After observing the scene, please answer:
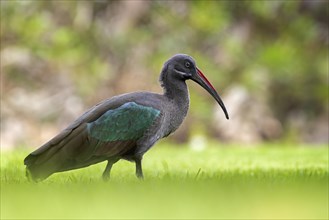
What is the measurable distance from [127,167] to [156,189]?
315cm

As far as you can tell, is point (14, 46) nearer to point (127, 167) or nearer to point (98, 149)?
point (127, 167)

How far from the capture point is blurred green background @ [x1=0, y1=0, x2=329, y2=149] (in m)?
17.4

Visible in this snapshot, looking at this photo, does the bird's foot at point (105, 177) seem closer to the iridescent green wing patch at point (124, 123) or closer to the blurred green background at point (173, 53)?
the iridescent green wing patch at point (124, 123)

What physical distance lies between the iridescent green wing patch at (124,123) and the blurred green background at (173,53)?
1104cm

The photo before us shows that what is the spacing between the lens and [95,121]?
582 cm

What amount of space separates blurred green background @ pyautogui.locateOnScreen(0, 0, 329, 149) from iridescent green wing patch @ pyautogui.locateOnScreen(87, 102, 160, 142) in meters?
11.0

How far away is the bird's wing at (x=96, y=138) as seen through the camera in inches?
226

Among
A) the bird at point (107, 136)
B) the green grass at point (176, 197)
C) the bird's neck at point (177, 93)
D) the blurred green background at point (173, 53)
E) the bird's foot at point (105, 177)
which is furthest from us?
the blurred green background at point (173, 53)

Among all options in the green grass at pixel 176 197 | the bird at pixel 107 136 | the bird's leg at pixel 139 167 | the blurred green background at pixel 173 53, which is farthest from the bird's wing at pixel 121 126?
the blurred green background at pixel 173 53

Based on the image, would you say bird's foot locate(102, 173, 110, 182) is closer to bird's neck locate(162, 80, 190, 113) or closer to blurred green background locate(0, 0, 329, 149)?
bird's neck locate(162, 80, 190, 113)

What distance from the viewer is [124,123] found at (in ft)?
19.2

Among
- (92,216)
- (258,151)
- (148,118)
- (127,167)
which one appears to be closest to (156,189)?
(148,118)

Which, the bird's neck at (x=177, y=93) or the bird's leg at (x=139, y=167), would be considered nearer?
the bird's leg at (x=139, y=167)

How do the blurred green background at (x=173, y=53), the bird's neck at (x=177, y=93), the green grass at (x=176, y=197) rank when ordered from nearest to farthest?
the green grass at (x=176, y=197) → the bird's neck at (x=177, y=93) → the blurred green background at (x=173, y=53)
